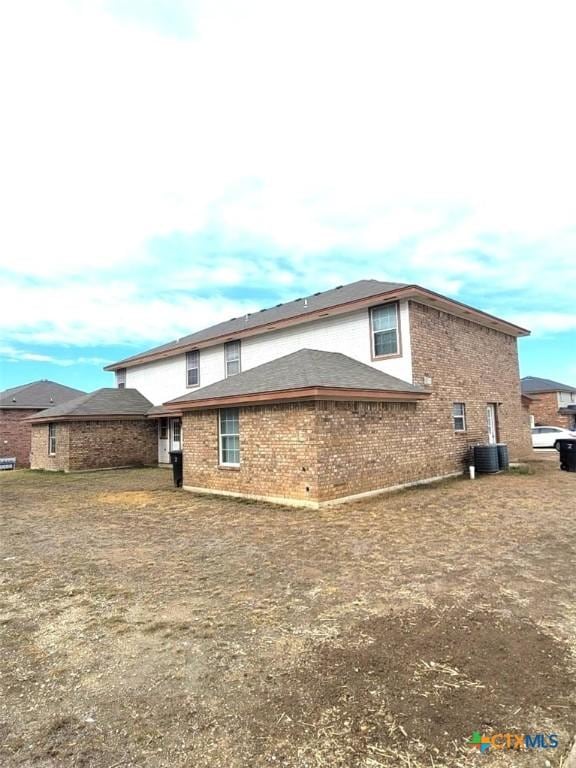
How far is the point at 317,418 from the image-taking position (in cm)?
980

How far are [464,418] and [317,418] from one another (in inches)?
299

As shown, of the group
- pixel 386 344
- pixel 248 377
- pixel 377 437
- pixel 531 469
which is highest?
pixel 386 344

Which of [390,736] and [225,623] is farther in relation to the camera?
[225,623]

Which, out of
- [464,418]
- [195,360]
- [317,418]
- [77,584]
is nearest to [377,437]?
[317,418]

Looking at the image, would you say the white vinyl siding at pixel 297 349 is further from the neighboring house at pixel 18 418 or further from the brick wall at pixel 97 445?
the neighboring house at pixel 18 418

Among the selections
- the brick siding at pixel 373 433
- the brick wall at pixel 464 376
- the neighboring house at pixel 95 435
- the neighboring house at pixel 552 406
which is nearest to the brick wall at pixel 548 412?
the neighboring house at pixel 552 406

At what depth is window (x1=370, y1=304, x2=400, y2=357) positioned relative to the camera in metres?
13.4

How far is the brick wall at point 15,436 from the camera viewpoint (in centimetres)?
2830

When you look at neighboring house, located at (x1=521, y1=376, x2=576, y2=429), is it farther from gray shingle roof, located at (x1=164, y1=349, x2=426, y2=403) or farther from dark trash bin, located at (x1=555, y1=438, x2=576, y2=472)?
gray shingle roof, located at (x1=164, y1=349, x2=426, y2=403)

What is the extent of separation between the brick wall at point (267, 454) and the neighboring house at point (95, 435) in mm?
10405

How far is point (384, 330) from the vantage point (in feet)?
45.0

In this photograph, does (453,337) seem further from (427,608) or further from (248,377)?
(427,608)

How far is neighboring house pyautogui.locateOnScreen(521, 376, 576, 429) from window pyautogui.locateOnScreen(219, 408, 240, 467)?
29.5 m

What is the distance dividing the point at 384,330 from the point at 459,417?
164 inches
